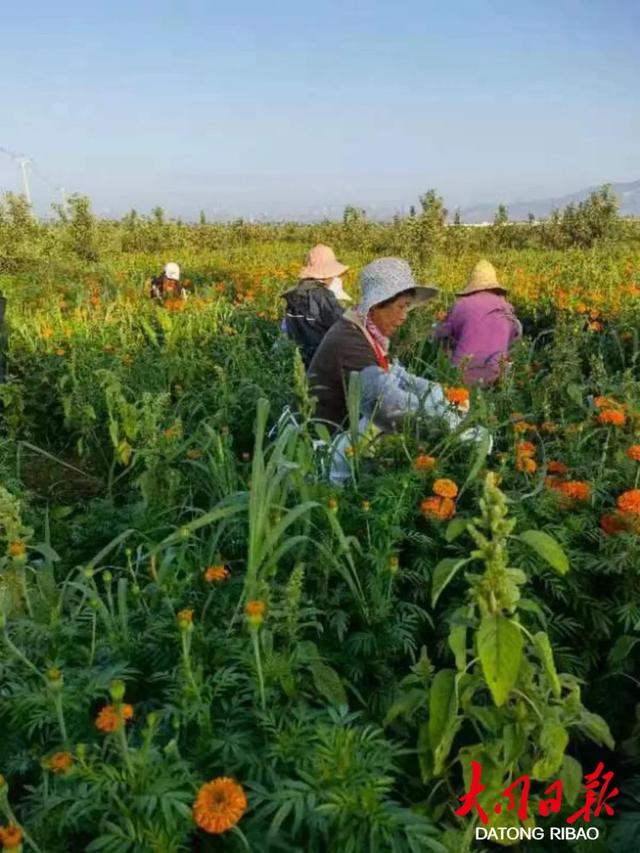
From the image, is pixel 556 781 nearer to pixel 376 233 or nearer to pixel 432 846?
pixel 432 846

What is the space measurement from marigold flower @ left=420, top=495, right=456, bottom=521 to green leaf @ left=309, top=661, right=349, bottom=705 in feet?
1.94

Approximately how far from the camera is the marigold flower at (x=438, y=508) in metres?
1.93

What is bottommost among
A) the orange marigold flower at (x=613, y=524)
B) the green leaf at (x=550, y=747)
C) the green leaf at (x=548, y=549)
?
the green leaf at (x=550, y=747)

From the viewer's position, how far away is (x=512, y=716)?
4.06ft

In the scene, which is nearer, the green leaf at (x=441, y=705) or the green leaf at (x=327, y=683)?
the green leaf at (x=441, y=705)

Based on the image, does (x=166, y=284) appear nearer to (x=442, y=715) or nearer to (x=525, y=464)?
(x=525, y=464)

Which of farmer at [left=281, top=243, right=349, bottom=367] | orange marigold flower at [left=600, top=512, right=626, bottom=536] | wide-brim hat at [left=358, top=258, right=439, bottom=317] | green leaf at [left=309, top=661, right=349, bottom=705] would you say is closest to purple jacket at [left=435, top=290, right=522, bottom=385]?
farmer at [left=281, top=243, right=349, bottom=367]

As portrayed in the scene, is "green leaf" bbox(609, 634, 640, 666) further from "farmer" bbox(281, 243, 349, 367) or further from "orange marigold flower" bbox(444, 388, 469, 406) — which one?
"farmer" bbox(281, 243, 349, 367)

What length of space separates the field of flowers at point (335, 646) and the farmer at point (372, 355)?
301 mm

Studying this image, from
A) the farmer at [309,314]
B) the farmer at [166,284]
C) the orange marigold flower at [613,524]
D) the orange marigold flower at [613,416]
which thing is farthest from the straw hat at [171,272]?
the orange marigold flower at [613,524]

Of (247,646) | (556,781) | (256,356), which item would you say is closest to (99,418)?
(256,356)

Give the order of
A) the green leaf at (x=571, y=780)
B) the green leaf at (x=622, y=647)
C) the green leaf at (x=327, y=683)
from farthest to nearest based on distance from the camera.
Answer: the green leaf at (x=622, y=647)
the green leaf at (x=327, y=683)
the green leaf at (x=571, y=780)

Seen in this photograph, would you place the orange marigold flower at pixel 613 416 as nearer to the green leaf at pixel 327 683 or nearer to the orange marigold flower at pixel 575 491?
the orange marigold flower at pixel 575 491

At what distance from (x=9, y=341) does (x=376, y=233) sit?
17031 mm
